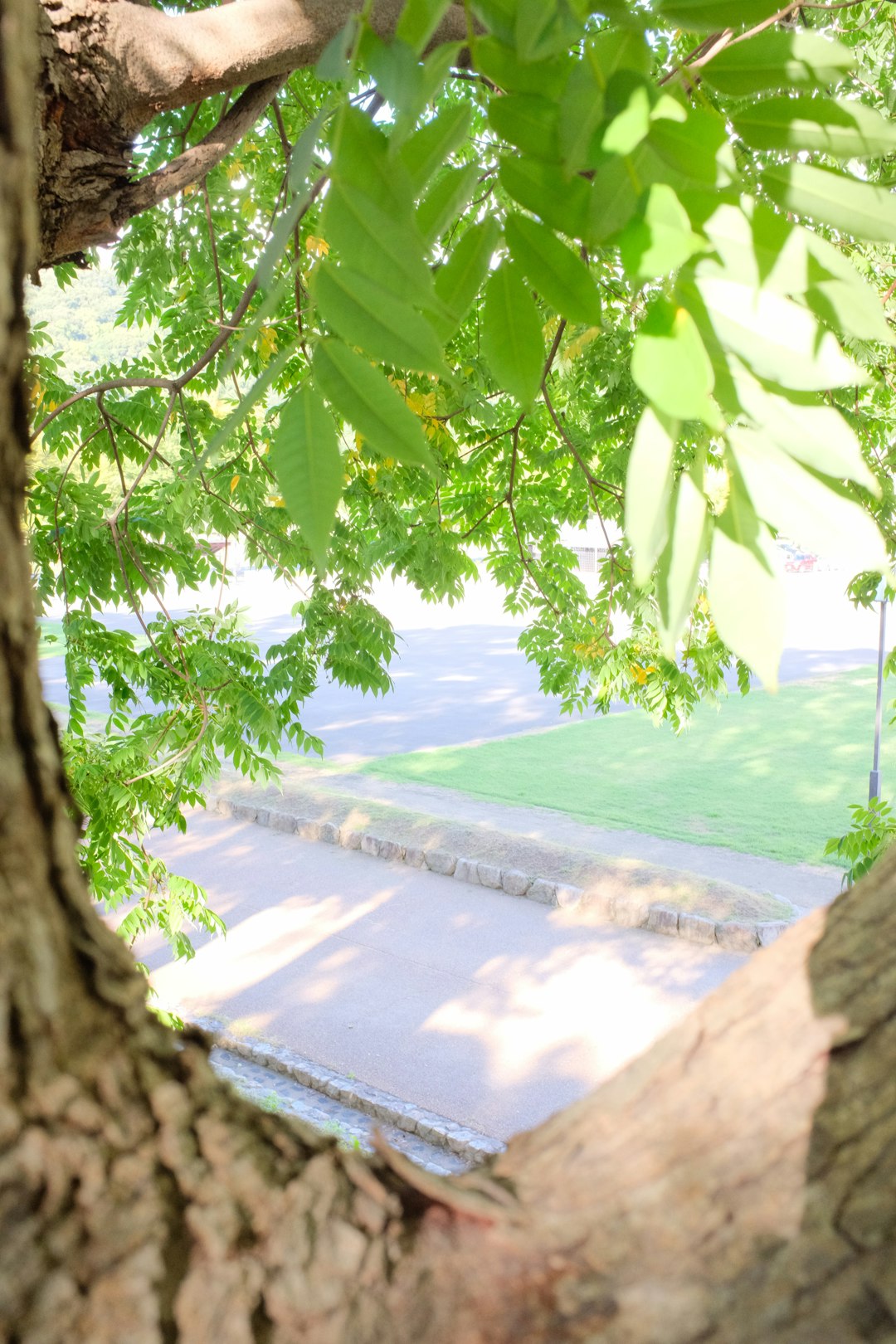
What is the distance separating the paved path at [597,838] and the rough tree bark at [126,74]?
650 cm

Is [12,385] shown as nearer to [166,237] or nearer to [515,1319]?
[515,1319]

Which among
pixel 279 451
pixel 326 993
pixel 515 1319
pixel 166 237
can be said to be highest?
pixel 166 237

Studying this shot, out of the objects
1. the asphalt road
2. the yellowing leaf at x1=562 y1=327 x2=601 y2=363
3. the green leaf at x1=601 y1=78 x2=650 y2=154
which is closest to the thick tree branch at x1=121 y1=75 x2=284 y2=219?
the yellowing leaf at x1=562 y1=327 x2=601 y2=363

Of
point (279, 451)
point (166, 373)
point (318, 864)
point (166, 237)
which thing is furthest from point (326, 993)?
point (279, 451)

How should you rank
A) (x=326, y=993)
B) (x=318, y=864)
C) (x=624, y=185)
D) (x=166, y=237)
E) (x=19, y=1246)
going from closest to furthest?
(x=19, y=1246) < (x=624, y=185) < (x=166, y=237) < (x=326, y=993) < (x=318, y=864)

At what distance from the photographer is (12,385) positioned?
33 cm

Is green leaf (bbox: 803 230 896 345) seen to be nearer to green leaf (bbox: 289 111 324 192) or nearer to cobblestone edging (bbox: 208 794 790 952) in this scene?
green leaf (bbox: 289 111 324 192)

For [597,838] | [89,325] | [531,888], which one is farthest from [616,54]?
[89,325]

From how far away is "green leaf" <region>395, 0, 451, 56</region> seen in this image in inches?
17.6

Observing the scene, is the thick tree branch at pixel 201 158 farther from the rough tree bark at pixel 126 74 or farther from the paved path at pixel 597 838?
the paved path at pixel 597 838

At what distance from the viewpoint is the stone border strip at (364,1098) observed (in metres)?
5.14

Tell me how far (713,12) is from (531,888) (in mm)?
7540

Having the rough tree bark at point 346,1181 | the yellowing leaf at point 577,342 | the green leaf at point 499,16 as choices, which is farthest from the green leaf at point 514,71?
the yellowing leaf at point 577,342

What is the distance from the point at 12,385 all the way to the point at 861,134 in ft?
1.25
